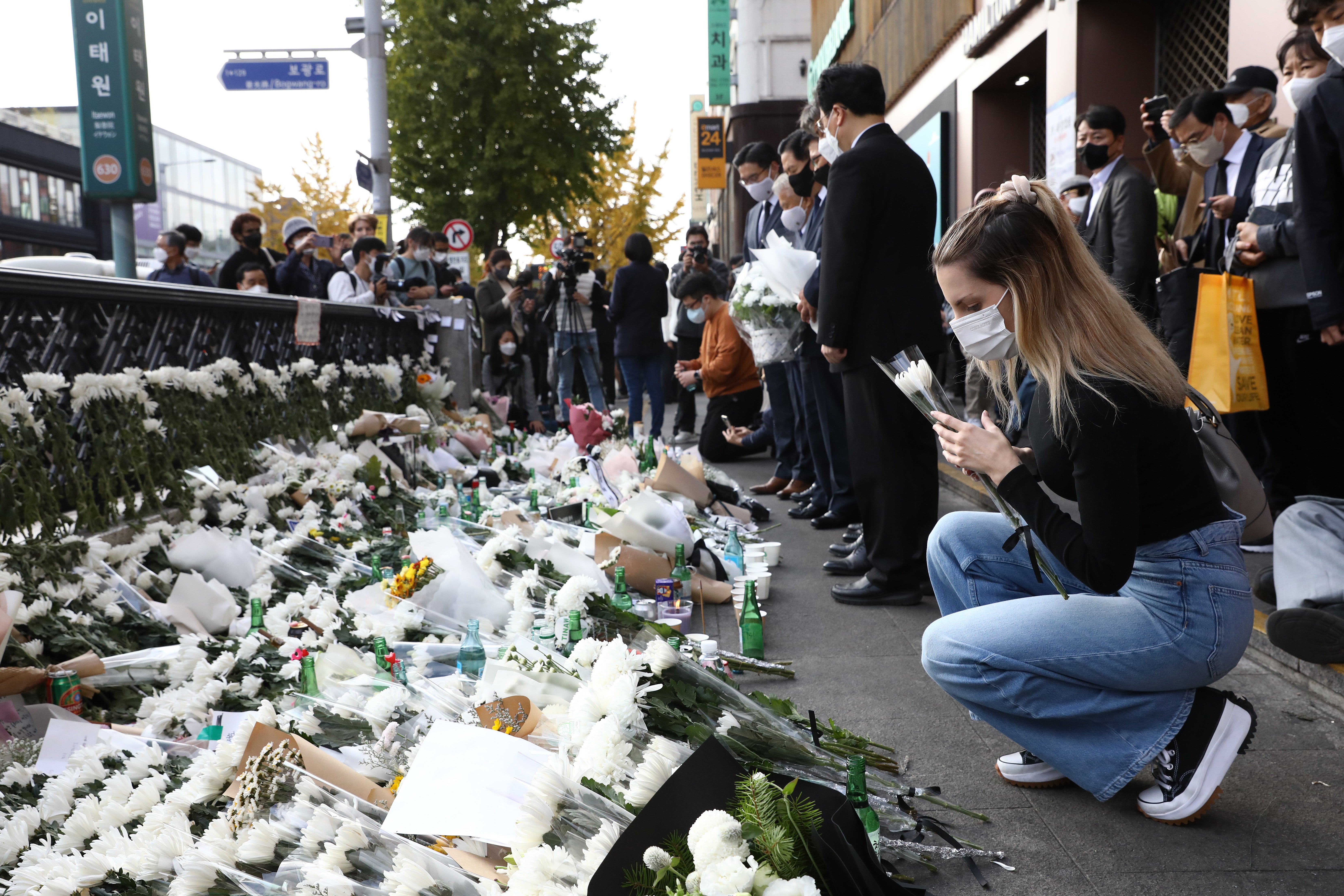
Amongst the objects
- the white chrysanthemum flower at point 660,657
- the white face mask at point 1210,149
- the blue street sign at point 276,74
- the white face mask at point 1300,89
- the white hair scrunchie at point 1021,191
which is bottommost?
the white chrysanthemum flower at point 660,657

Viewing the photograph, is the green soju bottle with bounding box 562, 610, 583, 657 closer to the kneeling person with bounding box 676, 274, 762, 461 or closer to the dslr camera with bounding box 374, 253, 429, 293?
the kneeling person with bounding box 676, 274, 762, 461

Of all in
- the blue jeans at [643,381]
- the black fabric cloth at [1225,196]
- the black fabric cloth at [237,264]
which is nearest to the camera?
the black fabric cloth at [1225,196]

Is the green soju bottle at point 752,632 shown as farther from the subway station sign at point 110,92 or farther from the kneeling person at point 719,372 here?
the subway station sign at point 110,92

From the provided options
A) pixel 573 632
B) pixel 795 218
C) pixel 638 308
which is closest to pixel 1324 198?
pixel 573 632

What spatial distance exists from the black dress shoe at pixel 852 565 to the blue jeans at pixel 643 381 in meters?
5.92

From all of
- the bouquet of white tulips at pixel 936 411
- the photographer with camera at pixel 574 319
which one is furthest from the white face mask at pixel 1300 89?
the photographer with camera at pixel 574 319

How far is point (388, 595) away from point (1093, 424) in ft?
8.33

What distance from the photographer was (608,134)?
24719mm

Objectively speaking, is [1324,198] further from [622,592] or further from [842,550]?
[622,592]

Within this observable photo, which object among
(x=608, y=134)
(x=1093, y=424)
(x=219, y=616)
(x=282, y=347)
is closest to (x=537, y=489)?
(x=282, y=347)

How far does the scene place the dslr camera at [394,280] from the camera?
11.5 m

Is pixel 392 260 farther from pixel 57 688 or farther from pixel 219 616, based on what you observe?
pixel 57 688

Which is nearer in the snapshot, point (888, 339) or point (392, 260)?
point (888, 339)

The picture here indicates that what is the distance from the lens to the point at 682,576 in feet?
15.8
